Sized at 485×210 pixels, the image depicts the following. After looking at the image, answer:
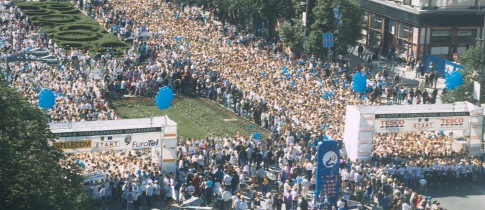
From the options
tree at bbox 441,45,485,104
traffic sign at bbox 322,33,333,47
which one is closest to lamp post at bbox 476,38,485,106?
tree at bbox 441,45,485,104

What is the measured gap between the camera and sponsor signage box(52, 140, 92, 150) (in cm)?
4709

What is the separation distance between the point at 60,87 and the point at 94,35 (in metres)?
20.5

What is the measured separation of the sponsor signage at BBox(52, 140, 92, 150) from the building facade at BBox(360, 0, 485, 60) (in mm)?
36930

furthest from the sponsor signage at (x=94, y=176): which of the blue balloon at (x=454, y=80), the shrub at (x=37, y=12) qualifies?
the shrub at (x=37, y=12)

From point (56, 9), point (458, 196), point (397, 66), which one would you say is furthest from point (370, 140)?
point (56, 9)

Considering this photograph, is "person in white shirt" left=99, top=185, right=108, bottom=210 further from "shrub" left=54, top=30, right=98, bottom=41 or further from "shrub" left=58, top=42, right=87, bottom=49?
"shrub" left=54, top=30, right=98, bottom=41

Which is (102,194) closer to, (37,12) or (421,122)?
(421,122)

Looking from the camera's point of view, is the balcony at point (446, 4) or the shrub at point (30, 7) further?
the shrub at point (30, 7)

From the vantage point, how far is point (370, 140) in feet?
176

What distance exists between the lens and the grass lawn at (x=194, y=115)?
2373 inches

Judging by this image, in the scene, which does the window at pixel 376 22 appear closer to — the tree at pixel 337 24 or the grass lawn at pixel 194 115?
the tree at pixel 337 24

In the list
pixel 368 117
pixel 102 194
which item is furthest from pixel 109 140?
pixel 368 117

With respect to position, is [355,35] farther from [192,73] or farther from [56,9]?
[56,9]

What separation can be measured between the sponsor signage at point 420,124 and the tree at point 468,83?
4489 mm
